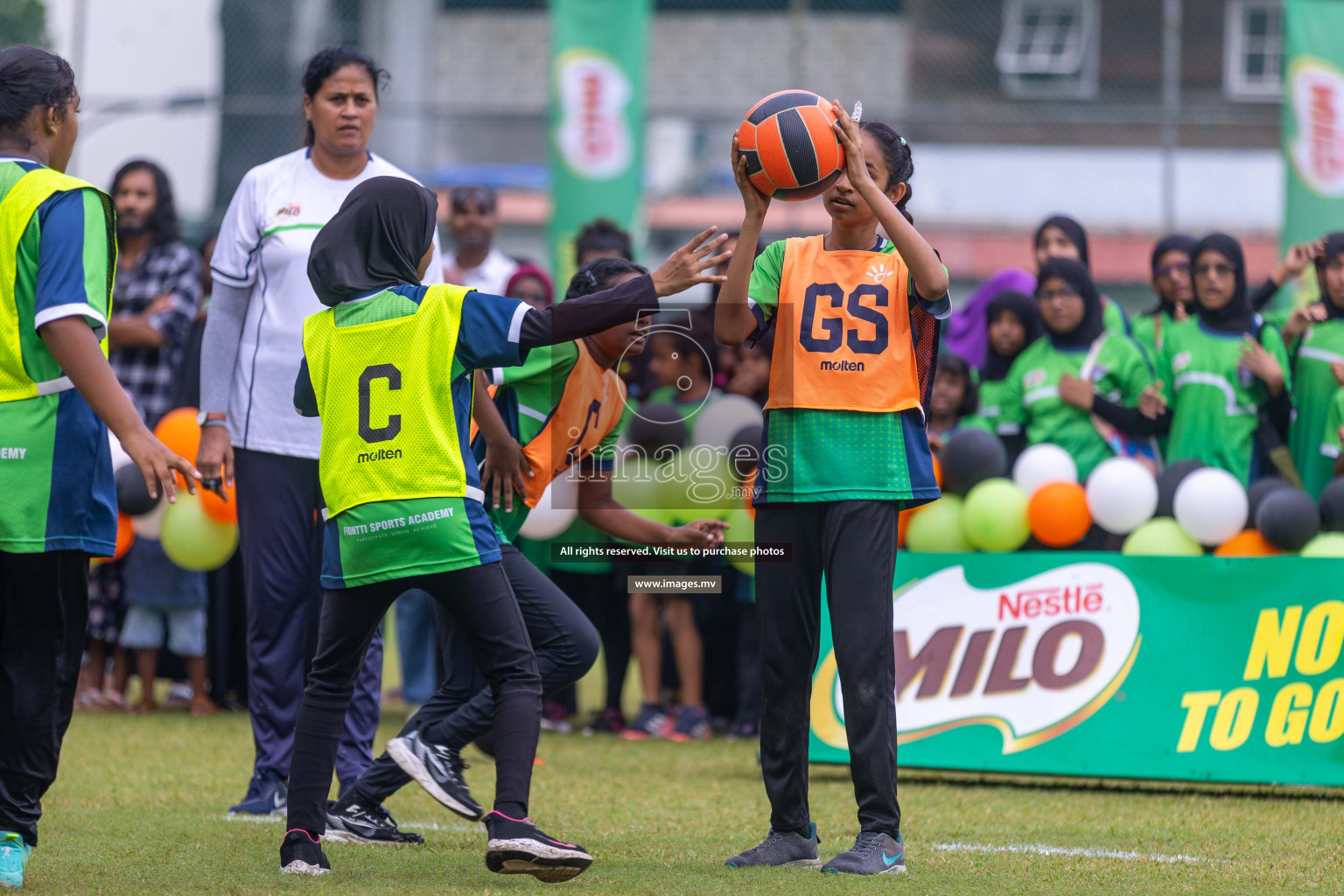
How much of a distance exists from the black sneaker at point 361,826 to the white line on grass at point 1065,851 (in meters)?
1.71

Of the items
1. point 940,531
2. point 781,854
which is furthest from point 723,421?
point 781,854

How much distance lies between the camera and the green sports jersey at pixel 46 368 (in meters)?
4.04

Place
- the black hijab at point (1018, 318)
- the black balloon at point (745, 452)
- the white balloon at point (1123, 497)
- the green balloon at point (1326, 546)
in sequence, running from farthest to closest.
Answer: the black hijab at point (1018, 318)
the black balloon at point (745, 452)
the white balloon at point (1123, 497)
the green balloon at point (1326, 546)

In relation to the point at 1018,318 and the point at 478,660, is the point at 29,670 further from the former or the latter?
the point at 1018,318

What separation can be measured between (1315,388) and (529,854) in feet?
16.5

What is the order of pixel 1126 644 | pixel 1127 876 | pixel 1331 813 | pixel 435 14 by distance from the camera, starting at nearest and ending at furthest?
pixel 1127 876, pixel 1331 813, pixel 1126 644, pixel 435 14

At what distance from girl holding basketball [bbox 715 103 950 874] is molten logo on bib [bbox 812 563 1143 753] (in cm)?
182

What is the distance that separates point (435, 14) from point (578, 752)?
587 inches

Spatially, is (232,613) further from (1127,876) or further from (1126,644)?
(1127,876)

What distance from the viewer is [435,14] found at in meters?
20.2

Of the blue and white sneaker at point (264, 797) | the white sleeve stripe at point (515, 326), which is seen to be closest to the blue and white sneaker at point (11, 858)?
the blue and white sneaker at point (264, 797)

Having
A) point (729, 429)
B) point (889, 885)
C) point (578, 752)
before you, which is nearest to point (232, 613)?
point (578, 752)

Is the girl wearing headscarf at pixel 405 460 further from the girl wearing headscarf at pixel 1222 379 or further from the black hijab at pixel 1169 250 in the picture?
the black hijab at pixel 1169 250

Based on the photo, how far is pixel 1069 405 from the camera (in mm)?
7379
